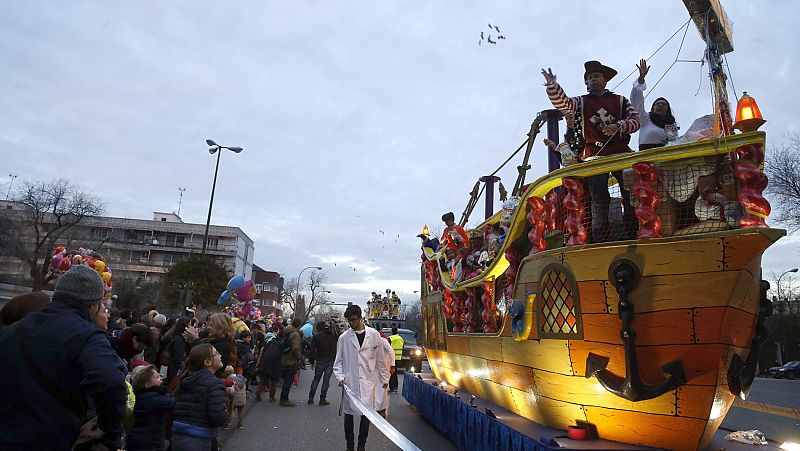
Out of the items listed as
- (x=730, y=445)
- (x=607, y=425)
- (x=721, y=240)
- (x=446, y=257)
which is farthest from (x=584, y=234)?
(x=446, y=257)

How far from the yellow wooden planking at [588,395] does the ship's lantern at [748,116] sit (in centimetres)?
215

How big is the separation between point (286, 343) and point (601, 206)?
26.5ft

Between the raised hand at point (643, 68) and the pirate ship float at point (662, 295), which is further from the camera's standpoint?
the raised hand at point (643, 68)

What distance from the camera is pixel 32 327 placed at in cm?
240

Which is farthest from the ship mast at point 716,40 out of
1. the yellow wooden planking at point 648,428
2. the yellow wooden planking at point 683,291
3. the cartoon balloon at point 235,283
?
the cartoon balloon at point 235,283

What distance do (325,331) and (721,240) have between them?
8278 millimetres

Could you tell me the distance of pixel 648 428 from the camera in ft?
14.1

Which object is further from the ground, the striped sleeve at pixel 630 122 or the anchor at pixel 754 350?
the striped sleeve at pixel 630 122

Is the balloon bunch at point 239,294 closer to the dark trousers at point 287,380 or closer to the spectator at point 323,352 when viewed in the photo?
the dark trousers at point 287,380

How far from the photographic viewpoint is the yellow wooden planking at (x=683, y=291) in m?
3.94

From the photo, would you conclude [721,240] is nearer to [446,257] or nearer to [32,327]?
[32,327]

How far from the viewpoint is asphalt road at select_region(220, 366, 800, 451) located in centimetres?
723

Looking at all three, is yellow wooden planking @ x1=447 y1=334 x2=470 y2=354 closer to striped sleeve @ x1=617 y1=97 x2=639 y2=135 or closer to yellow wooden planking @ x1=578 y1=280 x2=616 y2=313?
yellow wooden planking @ x1=578 y1=280 x2=616 y2=313

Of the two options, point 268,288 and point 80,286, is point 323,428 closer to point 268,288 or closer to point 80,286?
point 80,286
